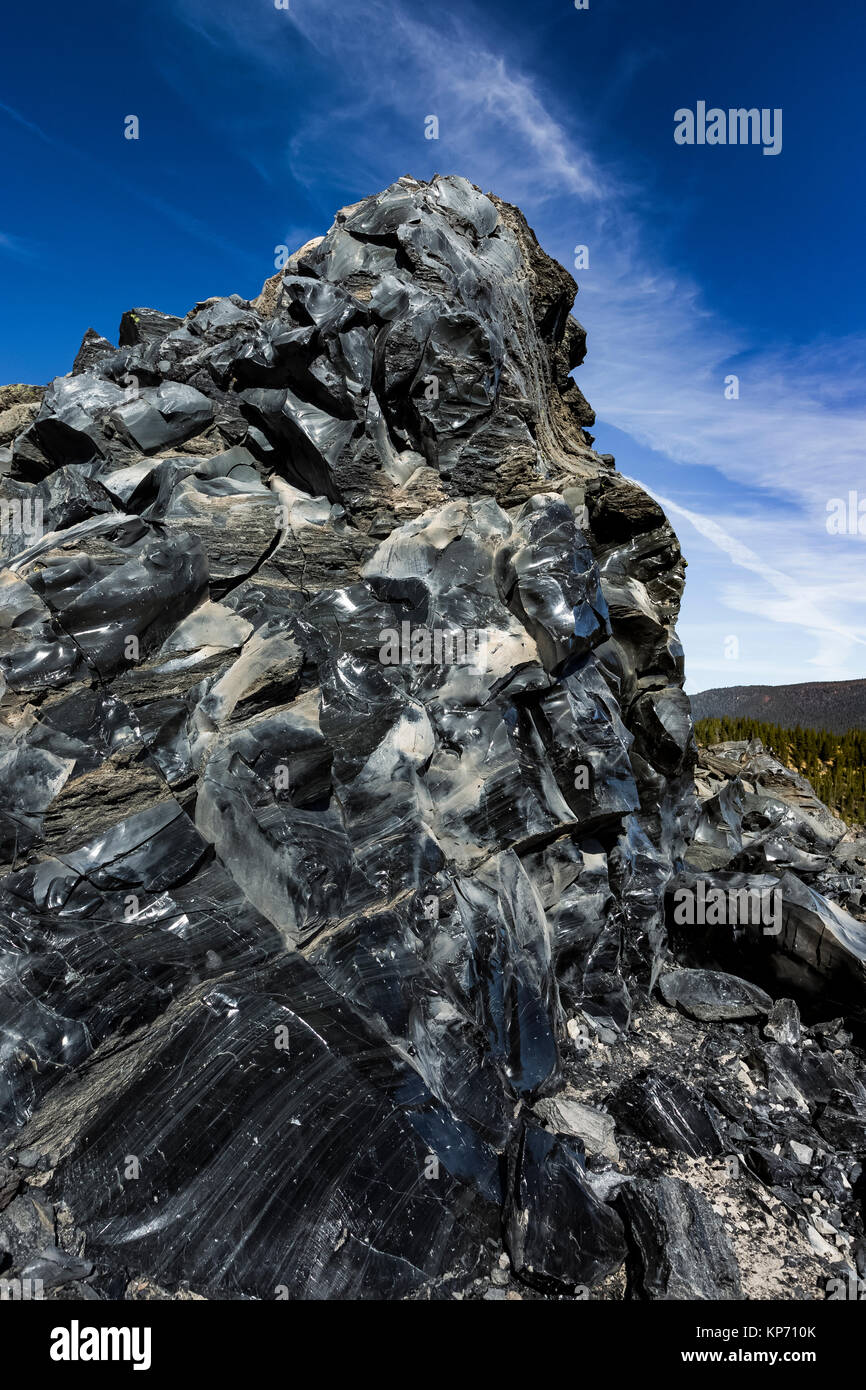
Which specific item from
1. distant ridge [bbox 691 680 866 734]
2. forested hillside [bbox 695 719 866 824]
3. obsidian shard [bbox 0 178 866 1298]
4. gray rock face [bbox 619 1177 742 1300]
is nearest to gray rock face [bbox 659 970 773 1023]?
obsidian shard [bbox 0 178 866 1298]

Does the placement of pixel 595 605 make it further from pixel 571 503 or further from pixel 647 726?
pixel 647 726

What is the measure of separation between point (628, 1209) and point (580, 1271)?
64 centimetres

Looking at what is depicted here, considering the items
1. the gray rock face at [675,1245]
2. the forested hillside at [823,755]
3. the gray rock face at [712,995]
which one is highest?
the forested hillside at [823,755]

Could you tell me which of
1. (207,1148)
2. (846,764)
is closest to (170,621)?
(207,1148)

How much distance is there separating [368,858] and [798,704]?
44023 millimetres

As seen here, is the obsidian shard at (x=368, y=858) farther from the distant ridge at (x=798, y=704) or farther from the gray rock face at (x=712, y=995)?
the distant ridge at (x=798, y=704)

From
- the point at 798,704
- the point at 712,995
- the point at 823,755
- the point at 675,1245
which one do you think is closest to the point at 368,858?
the point at 675,1245

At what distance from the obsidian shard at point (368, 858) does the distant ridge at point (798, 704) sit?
33.4m

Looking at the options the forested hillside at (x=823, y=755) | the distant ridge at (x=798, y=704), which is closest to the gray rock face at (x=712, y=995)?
the forested hillside at (x=823, y=755)

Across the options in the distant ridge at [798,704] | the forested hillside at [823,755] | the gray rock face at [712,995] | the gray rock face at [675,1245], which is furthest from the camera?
the distant ridge at [798,704]

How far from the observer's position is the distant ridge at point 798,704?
138ft

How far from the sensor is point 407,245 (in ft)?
34.3

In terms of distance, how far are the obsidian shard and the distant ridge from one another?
33.4 m

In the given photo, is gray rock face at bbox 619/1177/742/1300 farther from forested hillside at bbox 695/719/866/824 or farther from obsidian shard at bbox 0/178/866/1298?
forested hillside at bbox 695/719/866/824
